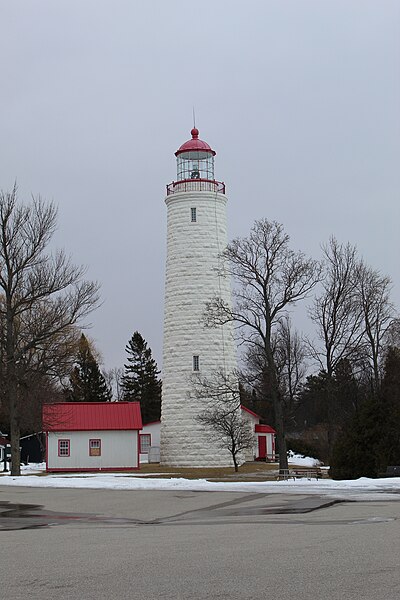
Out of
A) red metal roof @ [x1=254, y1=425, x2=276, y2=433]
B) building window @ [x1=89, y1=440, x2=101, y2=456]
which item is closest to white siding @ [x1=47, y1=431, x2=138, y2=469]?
building window @ [x1=89, y1=440, x2=101, y2=456]

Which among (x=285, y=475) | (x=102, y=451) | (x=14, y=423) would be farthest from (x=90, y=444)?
(x=285, y=475)

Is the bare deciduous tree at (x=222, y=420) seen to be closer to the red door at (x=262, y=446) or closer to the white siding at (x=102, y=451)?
the white siding at (x=102, y=451)

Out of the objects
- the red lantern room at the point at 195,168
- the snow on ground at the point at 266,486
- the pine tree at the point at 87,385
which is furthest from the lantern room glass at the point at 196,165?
the pine tree at the point at 87,385

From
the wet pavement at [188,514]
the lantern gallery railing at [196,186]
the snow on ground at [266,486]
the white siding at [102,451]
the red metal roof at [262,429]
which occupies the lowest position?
the wet pavement at [188,514]

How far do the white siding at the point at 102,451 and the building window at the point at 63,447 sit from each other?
0.56 ft

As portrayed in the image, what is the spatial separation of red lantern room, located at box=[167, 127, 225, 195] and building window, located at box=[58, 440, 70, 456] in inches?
586

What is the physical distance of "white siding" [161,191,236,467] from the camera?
152 feet

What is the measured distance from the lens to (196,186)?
47.6 meters

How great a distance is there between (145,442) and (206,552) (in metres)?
42.9

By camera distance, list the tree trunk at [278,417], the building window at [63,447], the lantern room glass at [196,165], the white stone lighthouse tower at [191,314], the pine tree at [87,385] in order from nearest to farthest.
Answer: the tree trunk at [278,417] → the white stone lighthouse tower at [191,314] → the building window at [63,447] → the lantern room glass at [196,165] → the pine tree at [87,385]

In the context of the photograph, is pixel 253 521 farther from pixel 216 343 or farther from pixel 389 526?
pixel 216 343

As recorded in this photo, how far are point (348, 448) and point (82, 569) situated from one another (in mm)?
22297

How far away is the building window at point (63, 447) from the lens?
4800 centimetres

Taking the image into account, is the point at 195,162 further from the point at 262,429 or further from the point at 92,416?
the point at 262,429
